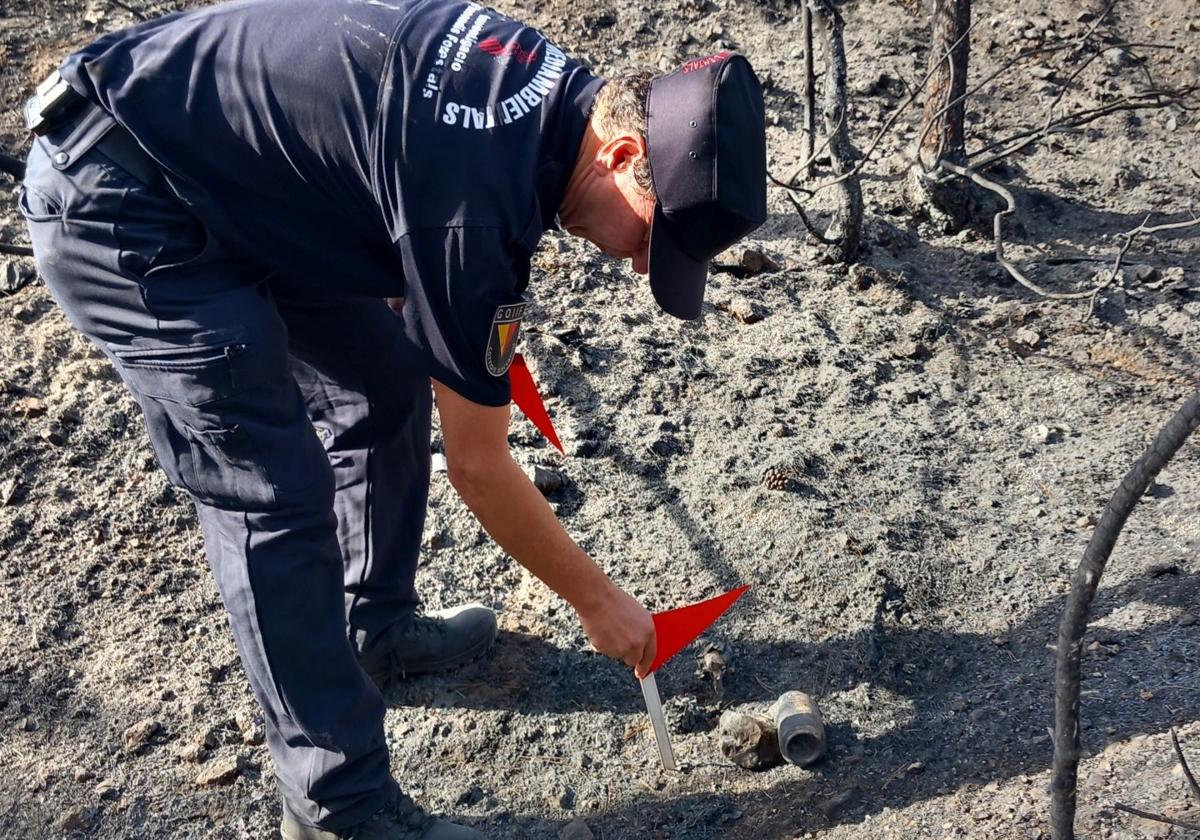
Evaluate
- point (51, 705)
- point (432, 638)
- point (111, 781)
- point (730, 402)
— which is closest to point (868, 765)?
point (432, 638)

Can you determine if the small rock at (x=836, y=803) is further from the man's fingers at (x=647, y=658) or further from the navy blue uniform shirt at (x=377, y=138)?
the navy blue uniform shirt at (x=377, y=138)

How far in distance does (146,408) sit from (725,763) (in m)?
1.44

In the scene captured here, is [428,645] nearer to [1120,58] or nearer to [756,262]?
[756,262]

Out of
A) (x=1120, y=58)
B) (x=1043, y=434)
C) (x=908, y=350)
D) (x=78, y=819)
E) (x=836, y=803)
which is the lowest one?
(x=78, y=819)

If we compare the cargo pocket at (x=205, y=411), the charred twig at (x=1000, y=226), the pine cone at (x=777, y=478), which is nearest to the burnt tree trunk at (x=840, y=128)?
the charred twig at (x=1000, y=226)

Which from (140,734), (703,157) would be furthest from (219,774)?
(703,157)

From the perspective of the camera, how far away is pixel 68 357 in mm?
3604

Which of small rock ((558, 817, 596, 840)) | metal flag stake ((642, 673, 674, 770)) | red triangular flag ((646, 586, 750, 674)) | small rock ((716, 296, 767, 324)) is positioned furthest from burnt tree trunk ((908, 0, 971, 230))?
small rock ((558, 817, 596, 840))

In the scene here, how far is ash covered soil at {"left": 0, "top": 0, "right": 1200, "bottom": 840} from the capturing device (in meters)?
2.55

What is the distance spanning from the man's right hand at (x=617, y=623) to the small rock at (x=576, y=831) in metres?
0.51

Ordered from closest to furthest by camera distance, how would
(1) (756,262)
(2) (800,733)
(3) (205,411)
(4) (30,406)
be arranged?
1. (3) (205,411)
2. (2) (800,733)
3. (4) (30,406)
4. (1) (756,262)

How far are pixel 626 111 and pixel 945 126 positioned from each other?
8.16 ft

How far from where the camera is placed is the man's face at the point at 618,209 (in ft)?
6.08

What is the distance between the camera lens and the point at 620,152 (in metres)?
1.85
